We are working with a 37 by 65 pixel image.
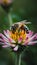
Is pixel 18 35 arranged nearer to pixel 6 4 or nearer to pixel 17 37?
pixel 17 37

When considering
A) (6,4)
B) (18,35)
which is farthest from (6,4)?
(18,35)

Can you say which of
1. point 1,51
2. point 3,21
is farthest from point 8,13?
point 1,51

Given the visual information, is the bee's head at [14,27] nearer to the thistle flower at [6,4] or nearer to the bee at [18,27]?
the bee at [18,27]

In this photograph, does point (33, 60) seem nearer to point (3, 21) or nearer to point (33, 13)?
point (3, 21)

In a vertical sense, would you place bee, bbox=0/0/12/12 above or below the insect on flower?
above

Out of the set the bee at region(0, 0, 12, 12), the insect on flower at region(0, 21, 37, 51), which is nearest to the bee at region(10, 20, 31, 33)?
the insect on flower at region(0, 21, 37, 51)

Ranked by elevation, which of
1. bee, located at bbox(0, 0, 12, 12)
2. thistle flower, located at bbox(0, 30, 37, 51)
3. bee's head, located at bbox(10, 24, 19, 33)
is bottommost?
thistle flower, located at bbox(0, 30, 37, 51)

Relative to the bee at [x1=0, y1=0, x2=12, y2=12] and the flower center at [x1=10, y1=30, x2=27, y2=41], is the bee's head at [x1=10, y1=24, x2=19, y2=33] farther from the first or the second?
the bee at [x1=0, y1=0, x2=12, y2=12]

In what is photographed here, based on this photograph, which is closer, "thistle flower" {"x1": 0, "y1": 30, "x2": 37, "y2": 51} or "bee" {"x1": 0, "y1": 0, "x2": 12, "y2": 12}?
"thistle flower" {"x1": 0, "y1": 30, "x2": 37, "y2": 51}
